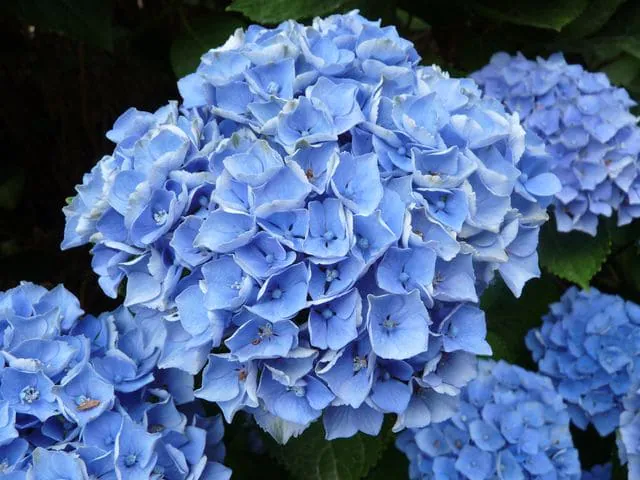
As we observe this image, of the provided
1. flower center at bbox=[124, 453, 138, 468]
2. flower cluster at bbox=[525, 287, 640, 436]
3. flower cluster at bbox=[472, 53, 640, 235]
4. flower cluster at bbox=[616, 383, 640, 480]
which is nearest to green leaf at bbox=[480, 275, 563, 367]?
flower cluster at bbox=[525, 287, 640, 436]

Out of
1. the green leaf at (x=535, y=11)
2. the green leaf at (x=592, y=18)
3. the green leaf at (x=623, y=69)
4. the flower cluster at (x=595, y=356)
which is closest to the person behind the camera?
the flower cluster at (x=595, y=356)

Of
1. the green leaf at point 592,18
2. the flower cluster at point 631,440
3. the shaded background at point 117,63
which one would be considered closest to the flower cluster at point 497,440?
the flower cluster at point 631,440

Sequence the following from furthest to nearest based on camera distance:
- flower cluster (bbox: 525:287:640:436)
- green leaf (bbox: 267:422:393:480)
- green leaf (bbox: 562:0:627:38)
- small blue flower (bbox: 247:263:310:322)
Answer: green leaf (bbox: 562:0:627:38) → flower cluster (bbox: 525:287:640:436) → green leaf (bbox: 267:422:393:480) → small blue flower (bbox: 247:263:310:322)

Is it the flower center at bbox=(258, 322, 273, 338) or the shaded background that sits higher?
the flower center at bbox=(258, 322, 273, 338)

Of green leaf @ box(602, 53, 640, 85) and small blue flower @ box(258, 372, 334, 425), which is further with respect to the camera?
green leaf @ box(602, 53, 640, 85)

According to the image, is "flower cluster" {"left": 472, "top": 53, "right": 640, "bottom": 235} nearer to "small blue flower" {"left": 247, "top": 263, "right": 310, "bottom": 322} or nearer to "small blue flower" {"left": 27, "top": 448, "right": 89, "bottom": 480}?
"small blue flower" {"left": 247, "top": 263, "right": 310, "bottom": 322}

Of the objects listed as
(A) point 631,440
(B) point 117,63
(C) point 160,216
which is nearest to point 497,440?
(A) point 631,440

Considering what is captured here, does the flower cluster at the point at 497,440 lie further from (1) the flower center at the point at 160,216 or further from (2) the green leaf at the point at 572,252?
(1) the flower center at the point at 160,216
